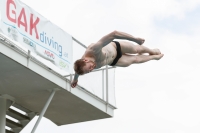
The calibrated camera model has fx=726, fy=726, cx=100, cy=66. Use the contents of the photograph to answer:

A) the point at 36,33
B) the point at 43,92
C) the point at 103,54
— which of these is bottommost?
the point at 103,54

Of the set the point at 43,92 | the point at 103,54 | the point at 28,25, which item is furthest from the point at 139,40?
the point at 43,92

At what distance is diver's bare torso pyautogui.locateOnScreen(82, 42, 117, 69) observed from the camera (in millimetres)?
14148

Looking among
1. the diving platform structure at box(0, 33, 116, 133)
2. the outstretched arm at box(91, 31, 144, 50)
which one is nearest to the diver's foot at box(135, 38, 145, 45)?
the outstretched arm at box(91, 31, 144, 50)

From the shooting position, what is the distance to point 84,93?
21969mm

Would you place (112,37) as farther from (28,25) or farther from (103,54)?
→ (28,25)

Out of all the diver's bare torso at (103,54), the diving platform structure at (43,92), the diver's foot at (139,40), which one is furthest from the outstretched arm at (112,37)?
the diving platform structure at (43,92)

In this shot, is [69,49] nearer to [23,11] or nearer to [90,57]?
[23,11]

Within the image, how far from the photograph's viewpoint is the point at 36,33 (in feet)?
64.9

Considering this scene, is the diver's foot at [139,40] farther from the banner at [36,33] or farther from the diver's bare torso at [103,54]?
the banner at [36,33]

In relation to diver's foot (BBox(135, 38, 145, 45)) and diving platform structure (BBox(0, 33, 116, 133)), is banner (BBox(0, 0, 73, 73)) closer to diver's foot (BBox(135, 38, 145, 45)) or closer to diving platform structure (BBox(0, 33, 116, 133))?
diving platform structure (BBox(0, 33, 116, 133))

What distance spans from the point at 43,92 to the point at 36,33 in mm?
2550

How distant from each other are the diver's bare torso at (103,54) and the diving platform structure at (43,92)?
446 cm

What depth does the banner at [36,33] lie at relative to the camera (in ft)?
61.9

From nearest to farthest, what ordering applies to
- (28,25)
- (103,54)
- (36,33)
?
A: (103,54) < (28,25) < (36,33)
